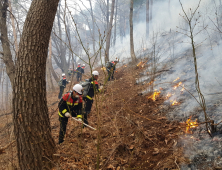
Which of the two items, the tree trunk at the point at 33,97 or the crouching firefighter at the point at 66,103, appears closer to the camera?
the tree trunk at the point at 33,97

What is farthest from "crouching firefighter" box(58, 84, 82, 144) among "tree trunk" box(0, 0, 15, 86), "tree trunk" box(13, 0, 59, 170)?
"tree trunk" box(0, 0, 15, 86)

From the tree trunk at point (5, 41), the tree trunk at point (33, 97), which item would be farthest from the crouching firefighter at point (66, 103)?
the tree trunk at point (5, 41)

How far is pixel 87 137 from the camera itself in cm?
397

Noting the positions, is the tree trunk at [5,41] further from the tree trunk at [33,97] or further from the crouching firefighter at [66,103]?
the tree trunk at [33,97]

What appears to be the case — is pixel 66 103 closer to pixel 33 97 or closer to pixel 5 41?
pixel 33 97

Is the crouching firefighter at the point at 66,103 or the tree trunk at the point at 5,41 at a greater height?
the tree trunk at the point at 5,41

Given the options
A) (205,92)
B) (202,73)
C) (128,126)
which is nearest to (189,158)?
(128,126)

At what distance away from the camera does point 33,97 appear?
2375mm

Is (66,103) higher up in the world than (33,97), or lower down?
lower down

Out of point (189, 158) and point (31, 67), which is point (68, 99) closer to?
point (31, 67)

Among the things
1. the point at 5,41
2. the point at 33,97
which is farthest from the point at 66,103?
the point at 5,41

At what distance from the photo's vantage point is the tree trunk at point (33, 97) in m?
2.30

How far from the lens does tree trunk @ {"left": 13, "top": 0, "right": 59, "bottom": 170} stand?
7.56ft

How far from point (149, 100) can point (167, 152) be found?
111 inches
